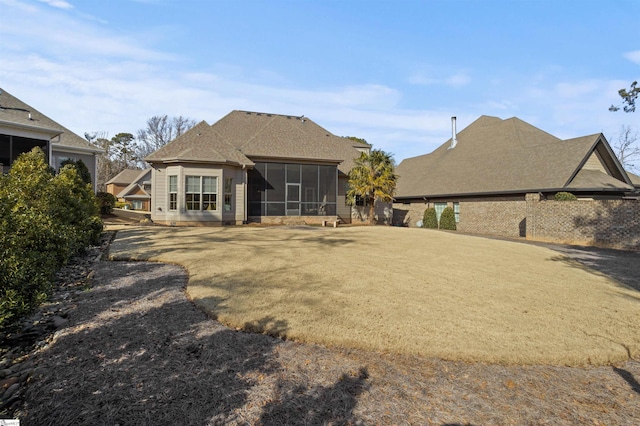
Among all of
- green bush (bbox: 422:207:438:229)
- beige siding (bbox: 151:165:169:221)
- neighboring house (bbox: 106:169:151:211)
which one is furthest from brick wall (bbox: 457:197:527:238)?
neighboring house (bbox: 106:169:151:211)

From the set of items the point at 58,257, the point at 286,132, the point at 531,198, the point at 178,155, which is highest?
the point at 286,132

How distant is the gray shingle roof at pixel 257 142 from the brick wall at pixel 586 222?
1130cm

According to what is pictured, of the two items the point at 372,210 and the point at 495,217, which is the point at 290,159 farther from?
the point at 495,217

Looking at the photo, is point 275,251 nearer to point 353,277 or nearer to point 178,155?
point 353,277

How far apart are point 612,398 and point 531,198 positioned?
15.3m

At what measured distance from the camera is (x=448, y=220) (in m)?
22.7

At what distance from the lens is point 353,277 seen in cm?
699

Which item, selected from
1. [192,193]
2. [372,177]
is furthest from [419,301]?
[372,177]

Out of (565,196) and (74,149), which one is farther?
(74,149)

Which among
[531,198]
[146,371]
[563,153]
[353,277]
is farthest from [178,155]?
[563,153]

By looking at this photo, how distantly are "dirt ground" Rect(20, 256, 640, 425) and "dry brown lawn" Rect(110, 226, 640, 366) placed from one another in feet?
1.00

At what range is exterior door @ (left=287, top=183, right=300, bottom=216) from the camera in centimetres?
2078

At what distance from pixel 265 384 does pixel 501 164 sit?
75.2 feet

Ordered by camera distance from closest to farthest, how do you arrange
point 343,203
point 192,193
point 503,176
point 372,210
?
1. point 192,193
2. point 503,176
3. point 372,210
4. point 343,203
